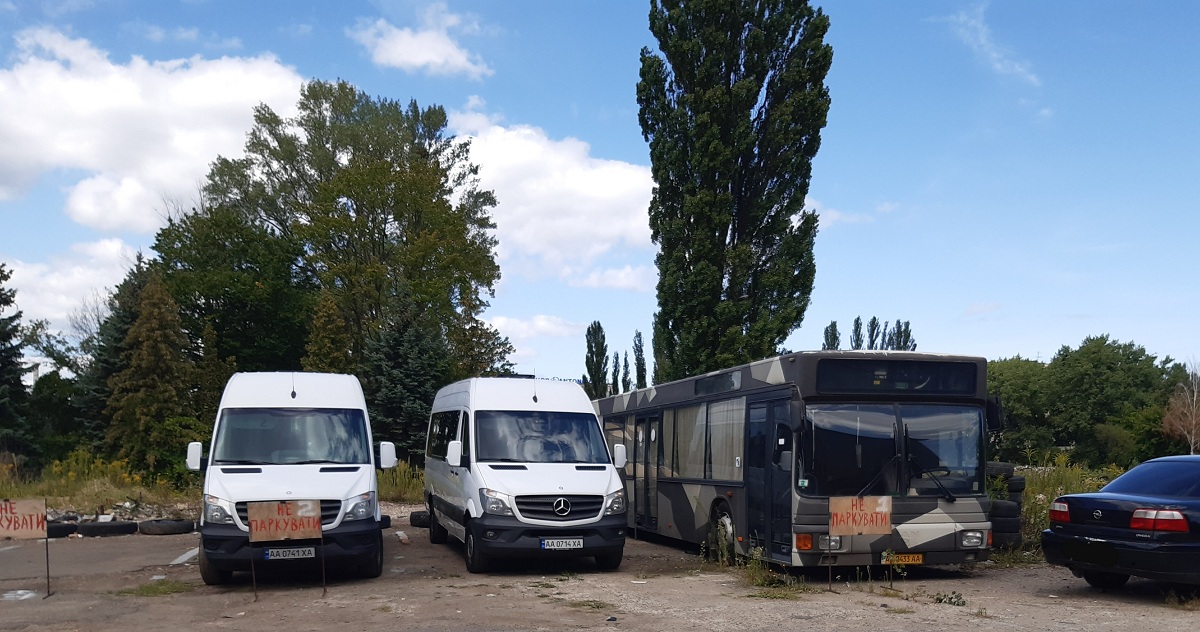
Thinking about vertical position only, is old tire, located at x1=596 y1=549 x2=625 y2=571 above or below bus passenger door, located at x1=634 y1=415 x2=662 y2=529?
below

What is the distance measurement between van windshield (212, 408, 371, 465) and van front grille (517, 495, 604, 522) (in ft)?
7.04

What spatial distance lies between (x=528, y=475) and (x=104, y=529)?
413 inches

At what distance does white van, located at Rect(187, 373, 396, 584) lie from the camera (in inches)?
492

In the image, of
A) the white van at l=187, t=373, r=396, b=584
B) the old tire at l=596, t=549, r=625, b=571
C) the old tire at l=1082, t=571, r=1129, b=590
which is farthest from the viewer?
the old tire at l=596, t=549, r=625, b=571

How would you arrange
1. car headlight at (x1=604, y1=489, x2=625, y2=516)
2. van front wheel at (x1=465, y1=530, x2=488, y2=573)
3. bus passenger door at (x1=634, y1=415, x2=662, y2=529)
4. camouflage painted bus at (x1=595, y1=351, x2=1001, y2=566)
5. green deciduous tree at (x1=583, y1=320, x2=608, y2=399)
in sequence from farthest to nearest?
green deciduous tree at (x1=583, y1=320, x2=608, y2=399) < bus passenger door at (x1=634, y1=415, x2=662, y2=529) < car headlight at (x1=604, y1=489, x2=625, y2=516) < van front wheel at (x1=465, y1=530, x2=488, y2=573) < camouflage painted bus at (x1=595, y1=351, x2=1001, y2=566)

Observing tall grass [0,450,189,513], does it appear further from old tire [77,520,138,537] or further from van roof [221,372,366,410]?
van roof [221,372,366,410]

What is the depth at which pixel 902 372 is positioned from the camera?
13.1 m

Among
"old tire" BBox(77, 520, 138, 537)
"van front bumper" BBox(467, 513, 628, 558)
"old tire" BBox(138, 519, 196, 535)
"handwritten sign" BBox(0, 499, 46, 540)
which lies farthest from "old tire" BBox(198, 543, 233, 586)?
"old tire" BBox(77, 520, 138, 537)

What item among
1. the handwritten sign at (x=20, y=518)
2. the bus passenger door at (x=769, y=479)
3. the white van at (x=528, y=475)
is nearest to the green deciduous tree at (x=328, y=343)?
the white van at (x=528, y=475)

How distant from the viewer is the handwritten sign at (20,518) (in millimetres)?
12602

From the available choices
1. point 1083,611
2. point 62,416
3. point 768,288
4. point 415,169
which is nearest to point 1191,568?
point 1083,611

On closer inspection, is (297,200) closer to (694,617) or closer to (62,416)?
(62,416)

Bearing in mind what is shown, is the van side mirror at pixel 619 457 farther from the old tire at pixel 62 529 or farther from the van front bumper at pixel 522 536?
the old tire at pixel 62 529

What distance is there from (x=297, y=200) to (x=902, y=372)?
139 feet
